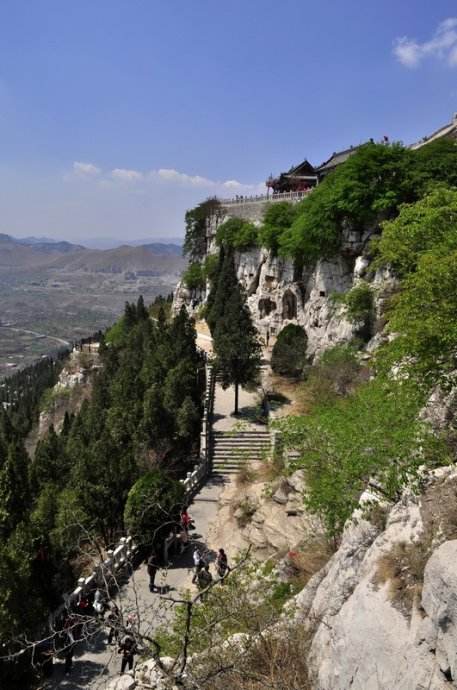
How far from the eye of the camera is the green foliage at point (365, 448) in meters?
8.61

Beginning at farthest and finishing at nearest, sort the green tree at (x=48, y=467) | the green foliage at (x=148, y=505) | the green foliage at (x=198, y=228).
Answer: the green foliage at (x=198, y=228), the green tree at (x=48, y=467), the green foliage at (x=148, y=505)

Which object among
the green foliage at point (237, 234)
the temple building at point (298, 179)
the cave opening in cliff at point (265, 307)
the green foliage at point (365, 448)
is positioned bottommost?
the green foliage at point (365, 448)

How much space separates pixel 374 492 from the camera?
8.98m

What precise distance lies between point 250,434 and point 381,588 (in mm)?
15210

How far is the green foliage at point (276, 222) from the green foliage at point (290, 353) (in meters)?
9.07

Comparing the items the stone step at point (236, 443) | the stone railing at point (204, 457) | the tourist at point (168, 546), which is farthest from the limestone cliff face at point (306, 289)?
the tourist at point (168, 546)

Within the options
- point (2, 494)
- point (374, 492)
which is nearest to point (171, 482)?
point (2, 494)

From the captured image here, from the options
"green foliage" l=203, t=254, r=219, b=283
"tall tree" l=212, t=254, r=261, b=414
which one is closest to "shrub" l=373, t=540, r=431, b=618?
"tall tree" l=212, t=254, r=261, b=414

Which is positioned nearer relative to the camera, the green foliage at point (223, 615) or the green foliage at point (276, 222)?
the green foliage at point (223, 615)

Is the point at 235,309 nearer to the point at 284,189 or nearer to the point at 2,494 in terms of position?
the point at 2,494

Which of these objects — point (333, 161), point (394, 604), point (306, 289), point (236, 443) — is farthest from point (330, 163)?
point (394, 604)

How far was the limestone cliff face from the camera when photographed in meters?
26.2

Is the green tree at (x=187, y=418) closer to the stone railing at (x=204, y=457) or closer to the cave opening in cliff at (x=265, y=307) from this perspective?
the stone railing at (x=204, y=457)

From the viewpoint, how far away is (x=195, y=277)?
47.7 meters
